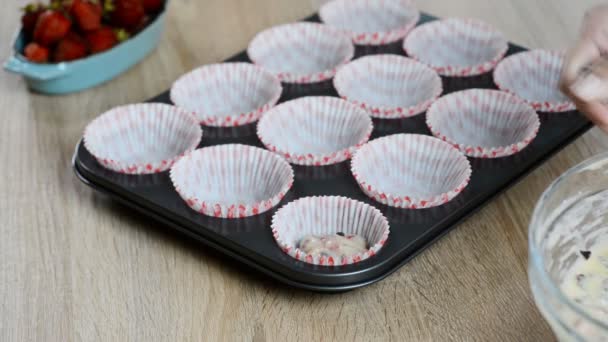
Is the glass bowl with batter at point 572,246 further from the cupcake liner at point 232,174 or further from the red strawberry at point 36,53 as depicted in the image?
the red strawberry at point 36,53

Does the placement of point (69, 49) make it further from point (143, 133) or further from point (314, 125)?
point (314, 125)

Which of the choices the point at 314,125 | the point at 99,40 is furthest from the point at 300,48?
the point at 99,40

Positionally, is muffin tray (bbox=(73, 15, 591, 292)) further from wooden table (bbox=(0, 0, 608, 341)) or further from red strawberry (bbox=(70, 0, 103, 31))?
red strawberry (bbox=(70, 0, 103, 31))

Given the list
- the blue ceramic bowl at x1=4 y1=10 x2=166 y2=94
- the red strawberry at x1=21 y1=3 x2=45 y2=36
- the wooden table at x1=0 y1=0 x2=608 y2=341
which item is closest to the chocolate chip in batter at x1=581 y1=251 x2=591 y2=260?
the wooden table at x1=0 y1=0 x2=608 y2=341

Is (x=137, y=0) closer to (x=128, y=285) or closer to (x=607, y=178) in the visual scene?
(x=128, y=285)

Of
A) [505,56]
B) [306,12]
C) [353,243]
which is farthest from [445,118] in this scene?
[306,12]

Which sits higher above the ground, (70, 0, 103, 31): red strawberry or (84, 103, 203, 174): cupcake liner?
(70, 0, 103, 31): red strawberry
